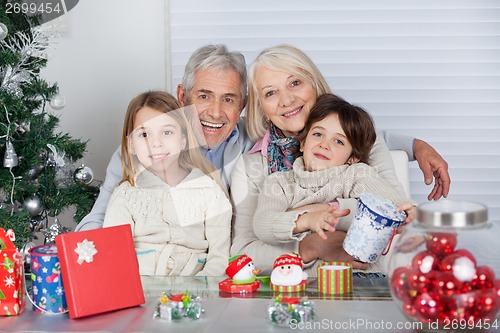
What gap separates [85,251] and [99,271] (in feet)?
0.17

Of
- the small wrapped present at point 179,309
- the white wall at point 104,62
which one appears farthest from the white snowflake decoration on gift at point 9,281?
the white wall at point 104,62

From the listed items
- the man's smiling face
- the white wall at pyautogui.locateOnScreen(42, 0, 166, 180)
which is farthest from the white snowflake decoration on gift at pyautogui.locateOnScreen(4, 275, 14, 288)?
the white wall at pyautogui.locateOnScreen(42, 0, 166, 180)

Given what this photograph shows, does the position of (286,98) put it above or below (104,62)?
below

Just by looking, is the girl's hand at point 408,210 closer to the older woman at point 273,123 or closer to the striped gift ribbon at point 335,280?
the striped gift ribbon at point 335,280

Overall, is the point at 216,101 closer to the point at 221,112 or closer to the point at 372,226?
the point at 221,112

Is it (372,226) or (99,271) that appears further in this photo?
(372,226)

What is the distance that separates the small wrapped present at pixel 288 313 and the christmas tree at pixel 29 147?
1.42 meters

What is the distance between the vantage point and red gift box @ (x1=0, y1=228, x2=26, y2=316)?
4.87ft

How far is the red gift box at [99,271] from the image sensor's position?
1470mm

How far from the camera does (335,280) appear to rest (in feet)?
5.31

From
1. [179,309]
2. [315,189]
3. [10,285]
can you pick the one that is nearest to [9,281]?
[10,285]

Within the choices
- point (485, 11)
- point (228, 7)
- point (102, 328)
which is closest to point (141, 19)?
point (228, 7)

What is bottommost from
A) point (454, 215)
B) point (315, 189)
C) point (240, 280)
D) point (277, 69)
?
point (240, 280)

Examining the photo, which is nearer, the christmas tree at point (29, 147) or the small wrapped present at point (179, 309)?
the small wrapped present at point (179, 309)
